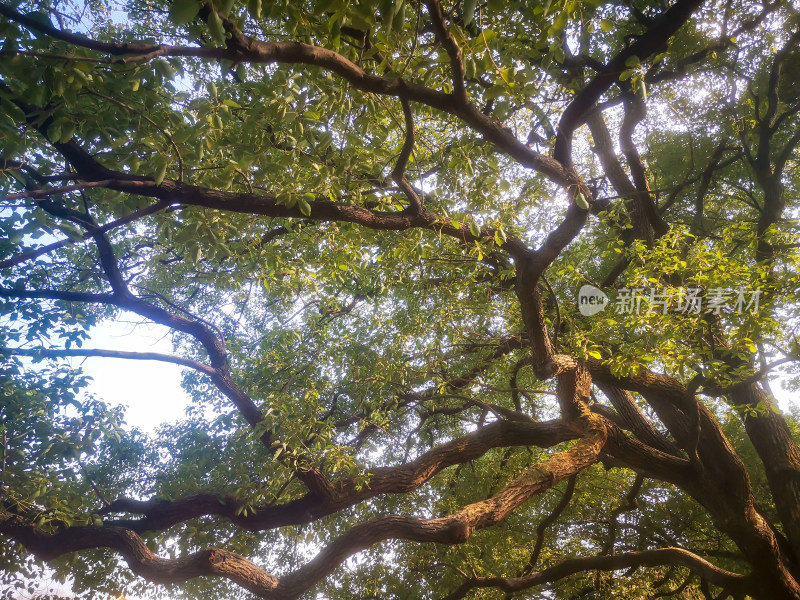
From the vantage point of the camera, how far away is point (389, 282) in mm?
6027

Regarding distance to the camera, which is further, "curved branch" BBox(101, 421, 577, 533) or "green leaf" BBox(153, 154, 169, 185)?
"curved branch" BBox(101, 421, 577, 533)

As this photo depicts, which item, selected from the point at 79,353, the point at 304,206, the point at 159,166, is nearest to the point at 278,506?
the point at 79,353

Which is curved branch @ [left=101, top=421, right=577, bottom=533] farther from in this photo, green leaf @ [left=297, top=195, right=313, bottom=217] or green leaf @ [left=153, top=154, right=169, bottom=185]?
green leaf @ [left=153, top=154, right=169, bottom=185]

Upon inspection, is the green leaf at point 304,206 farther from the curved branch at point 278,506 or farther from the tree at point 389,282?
the curved branch at point 278,506

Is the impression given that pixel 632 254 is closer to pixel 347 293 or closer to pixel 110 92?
pixel 347 293

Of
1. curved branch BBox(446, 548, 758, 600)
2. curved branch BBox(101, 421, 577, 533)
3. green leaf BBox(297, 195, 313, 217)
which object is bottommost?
curved branch BBox(446, 548, 758, 600)

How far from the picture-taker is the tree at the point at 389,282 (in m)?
3.12

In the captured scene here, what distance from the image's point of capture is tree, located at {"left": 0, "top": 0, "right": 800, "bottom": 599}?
312 centimetres

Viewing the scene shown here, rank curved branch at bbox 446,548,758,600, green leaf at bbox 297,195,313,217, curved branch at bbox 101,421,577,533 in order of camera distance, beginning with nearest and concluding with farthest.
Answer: green leaf at bbox 297,195,313,217 < curved branch at bbox 101,421,577,533 < curved branch at bbox 446,548,758,600

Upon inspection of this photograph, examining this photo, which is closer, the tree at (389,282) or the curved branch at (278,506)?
the tree at (389,282)

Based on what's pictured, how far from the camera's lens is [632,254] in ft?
18.1

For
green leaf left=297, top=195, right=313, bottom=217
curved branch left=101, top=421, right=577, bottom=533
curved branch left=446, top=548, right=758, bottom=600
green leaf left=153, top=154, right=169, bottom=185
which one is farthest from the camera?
curved branch left=446, top=548, right=758, bottom=600

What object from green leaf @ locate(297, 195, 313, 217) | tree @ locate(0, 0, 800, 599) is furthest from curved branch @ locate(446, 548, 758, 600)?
green leaf @ locate(297, 195, 313, 217)

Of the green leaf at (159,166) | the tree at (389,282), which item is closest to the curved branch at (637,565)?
the tree at (389,282)
